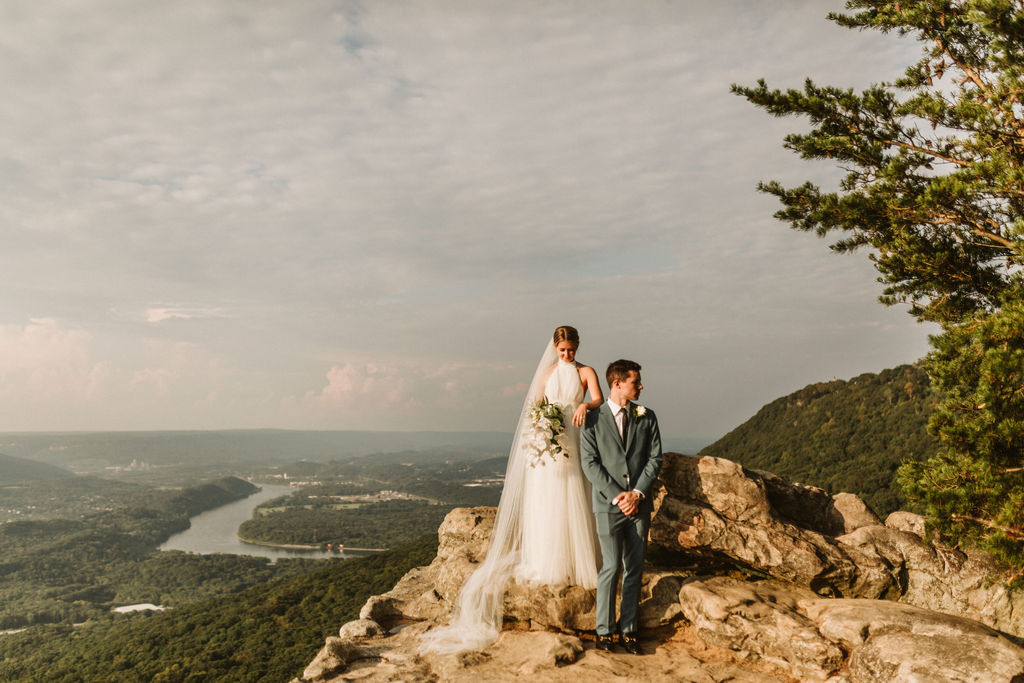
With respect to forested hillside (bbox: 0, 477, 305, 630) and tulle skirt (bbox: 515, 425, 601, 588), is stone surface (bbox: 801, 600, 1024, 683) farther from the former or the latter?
forested hillside (bbox: 0, 477, 305, 630)

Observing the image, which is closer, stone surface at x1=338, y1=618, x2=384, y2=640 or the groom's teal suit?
the groom's teal suit

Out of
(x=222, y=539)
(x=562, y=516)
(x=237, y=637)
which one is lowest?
(x=222, y=539)

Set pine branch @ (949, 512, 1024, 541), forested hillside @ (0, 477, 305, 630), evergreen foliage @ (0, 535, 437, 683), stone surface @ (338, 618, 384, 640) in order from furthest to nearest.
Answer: forested hillside @ (0, 477, 305, 630), evergreen foliage @ (0, 535, 437, 683), stone surface @ (338, 618, 384, 640), pine branch @ (949, 512, 1024, 541)

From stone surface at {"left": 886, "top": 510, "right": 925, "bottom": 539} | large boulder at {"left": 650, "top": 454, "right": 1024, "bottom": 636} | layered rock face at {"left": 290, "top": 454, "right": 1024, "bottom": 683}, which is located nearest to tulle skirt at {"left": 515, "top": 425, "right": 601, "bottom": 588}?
layered rock face at {"left": 290, "top": 454, "right": 1024, "bottom": 683}

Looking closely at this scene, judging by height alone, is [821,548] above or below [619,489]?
below

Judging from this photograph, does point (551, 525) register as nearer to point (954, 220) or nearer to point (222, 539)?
point (954, 220)

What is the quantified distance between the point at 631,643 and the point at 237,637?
188 feet

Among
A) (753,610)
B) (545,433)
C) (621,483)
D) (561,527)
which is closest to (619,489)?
(621,483)

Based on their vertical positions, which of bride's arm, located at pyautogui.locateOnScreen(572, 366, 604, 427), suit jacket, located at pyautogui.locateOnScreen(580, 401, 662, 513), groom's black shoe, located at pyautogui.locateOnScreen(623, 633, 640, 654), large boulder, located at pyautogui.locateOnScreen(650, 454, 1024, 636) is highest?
bride's arm, located at pyautogui.locateOnScreen(572, 366, 604, 427)

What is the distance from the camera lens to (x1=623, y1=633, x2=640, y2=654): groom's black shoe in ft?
21.0

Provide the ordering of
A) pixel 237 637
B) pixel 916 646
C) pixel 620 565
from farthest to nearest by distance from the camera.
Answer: pixel 237 637
pixel 620 565
pixel 916 646

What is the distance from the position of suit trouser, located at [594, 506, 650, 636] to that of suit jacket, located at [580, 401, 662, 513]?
16cm

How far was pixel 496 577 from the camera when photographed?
7328 millimetres

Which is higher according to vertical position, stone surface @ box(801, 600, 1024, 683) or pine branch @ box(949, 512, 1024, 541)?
pine branch @ box(949, 512, 1024, 541)
